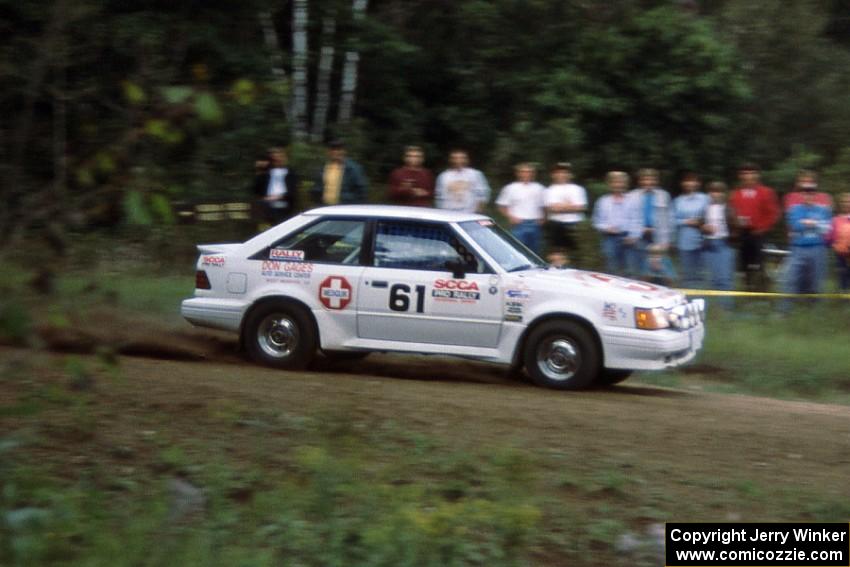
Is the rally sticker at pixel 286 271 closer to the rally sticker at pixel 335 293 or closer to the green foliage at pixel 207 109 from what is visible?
the rally sticker at pixel 335 293

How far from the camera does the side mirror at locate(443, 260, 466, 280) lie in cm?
1085

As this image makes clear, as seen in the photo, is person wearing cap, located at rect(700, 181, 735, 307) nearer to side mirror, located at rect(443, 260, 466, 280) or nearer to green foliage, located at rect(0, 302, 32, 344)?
side mirror, located at rect(443, 260, 466, 280)

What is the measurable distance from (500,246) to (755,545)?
521cm

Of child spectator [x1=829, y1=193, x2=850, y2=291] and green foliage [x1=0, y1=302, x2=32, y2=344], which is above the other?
child spectator [x1=829, y1=193, x2=850, y2=291]

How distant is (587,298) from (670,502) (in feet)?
11.1

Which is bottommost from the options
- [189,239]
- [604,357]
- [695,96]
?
[604,357]

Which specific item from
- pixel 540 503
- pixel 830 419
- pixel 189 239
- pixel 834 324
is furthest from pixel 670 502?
pixel 189 239

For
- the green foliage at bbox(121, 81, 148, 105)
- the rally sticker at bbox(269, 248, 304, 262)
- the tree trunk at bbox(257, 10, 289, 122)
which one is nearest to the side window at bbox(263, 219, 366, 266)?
the rally sticker at bbox(269, 248, 304, 262)

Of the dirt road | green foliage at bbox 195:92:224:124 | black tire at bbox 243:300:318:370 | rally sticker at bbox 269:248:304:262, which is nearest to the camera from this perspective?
green foliage at bbox 195:92:224:124

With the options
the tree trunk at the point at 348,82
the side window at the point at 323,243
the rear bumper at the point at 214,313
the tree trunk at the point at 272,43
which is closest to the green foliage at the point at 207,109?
the side window at the point at 323,243

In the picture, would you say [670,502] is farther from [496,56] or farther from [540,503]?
[496,56]

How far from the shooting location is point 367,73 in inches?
959

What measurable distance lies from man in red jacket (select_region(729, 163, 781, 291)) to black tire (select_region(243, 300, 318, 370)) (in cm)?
638

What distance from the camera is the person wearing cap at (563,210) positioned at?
49.1ft
